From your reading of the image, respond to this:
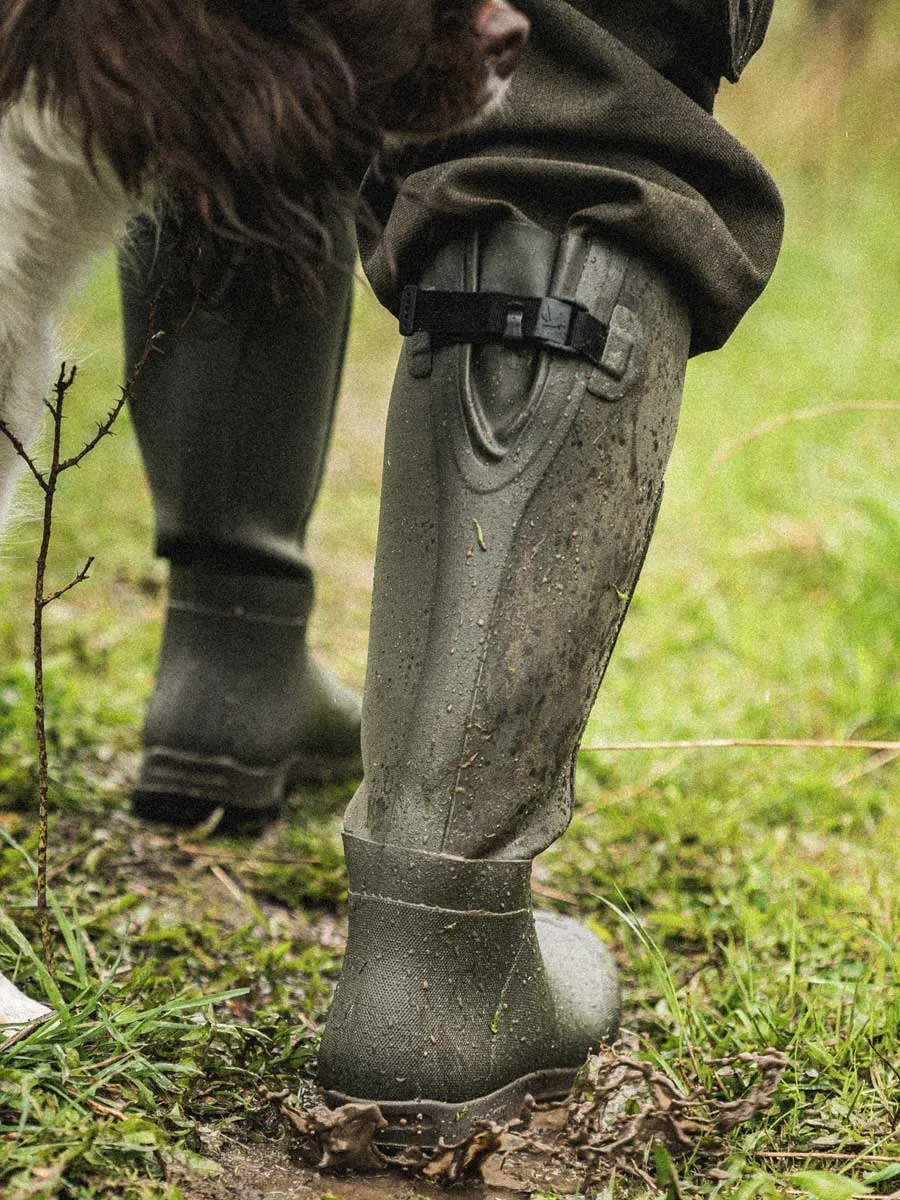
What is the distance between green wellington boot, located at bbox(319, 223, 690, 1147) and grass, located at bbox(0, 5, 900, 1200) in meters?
0.15

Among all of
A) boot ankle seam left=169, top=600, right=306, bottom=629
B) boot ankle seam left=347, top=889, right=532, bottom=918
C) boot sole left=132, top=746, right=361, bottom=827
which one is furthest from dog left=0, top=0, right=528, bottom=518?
boot sole left=132, top=746, right=361, bottom=827

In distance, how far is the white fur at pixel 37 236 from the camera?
1.24m

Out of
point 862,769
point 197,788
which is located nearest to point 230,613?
point 197,788

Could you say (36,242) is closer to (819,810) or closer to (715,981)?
(715,981)

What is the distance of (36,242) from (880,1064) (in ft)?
3.91

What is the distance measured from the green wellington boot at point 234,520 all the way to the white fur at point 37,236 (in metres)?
0.32

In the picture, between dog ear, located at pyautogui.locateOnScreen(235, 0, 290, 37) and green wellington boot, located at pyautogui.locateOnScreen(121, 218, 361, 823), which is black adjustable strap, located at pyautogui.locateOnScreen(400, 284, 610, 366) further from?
green wellington boot, located at pyautogui.locateOnScreen(121, 218, 361, 823)

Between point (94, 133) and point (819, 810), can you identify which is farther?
point (819, 810)

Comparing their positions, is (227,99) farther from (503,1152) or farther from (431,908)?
(503,1152)

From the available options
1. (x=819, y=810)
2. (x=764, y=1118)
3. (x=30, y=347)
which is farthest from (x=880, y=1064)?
(x=30, y=347)

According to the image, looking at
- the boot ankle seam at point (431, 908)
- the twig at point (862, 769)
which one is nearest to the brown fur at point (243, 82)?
the boot ankle seam at point (431, 908)

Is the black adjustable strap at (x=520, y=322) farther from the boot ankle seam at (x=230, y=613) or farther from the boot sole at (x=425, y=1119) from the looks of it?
the boot ankle seam at (x=230, y=613)

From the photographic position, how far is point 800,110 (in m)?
6.62

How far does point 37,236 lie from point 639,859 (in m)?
Result: 1.26
